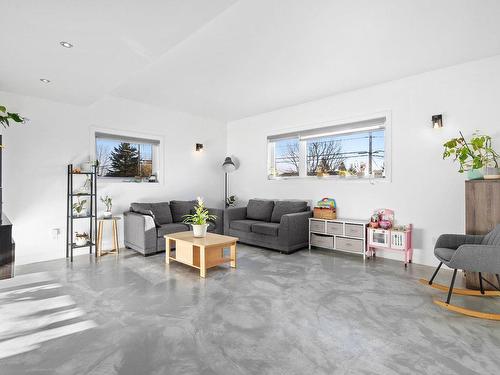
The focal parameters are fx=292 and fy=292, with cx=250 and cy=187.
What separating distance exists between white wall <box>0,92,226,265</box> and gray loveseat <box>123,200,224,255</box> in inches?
15.1

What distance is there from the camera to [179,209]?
5.65 m

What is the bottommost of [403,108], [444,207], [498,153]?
[444,207]

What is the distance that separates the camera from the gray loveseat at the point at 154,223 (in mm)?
4668

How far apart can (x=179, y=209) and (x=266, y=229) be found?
179cm

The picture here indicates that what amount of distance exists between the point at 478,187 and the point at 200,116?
5.22 meters

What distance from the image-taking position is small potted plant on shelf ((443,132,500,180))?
10.8 feet

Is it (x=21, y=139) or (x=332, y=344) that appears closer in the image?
(x=332, y=344)

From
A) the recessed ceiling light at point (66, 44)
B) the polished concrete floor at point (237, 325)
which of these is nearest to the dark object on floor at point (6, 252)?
the polished concrete floor at point (237, 325)

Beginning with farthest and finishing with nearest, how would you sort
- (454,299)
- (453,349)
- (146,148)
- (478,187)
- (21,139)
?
1. (146,148)
2. (21,139)
3. (478,187)
4. (454,299)
5. (453,349)

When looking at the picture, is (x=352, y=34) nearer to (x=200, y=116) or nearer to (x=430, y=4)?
(x=430, y=4)

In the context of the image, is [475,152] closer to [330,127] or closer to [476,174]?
[476,174]

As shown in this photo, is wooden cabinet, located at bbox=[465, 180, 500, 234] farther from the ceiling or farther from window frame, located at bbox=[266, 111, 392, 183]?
the ceiling

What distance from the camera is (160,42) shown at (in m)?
2.71

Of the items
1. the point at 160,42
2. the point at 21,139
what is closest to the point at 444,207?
the point at 160,42
